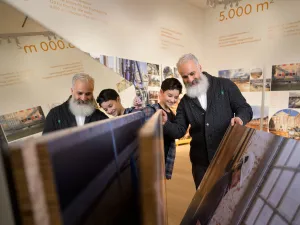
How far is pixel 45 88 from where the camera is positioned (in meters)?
0.60

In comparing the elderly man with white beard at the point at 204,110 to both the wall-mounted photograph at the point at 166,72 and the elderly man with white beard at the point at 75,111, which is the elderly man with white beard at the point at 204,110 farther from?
the wall-mounted photograph at the point at 166,72

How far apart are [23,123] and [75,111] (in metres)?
0.18

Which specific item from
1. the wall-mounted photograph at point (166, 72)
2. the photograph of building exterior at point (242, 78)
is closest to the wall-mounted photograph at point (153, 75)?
the wall-mounted photograph at point (166, 72)

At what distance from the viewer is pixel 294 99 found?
2.78 m

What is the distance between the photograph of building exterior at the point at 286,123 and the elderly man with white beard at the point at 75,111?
3.06 m

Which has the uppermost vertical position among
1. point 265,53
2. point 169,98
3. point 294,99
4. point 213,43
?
point 213,43

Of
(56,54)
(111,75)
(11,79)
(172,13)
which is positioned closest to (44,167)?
(11,79)

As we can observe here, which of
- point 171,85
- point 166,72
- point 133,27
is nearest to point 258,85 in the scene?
point 166,72

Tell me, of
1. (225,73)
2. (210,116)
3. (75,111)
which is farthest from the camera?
(225,73)

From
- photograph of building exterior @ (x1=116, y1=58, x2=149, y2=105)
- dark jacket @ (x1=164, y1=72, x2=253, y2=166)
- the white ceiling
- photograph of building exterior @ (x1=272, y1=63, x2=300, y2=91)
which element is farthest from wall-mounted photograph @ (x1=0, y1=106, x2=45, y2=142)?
the white ceiling

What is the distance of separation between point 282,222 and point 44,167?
1.11 feet

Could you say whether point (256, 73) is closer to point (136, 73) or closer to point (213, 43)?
point (213, 43)

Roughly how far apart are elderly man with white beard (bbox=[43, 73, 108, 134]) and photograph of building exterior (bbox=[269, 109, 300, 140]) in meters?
3.06

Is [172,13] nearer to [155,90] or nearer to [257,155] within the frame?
[155,90]
